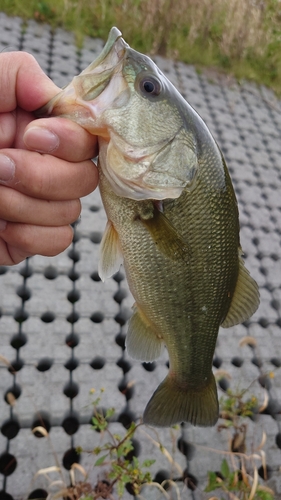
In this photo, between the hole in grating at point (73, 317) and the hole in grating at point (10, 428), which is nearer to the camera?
the hole in grating at point (10, 428)

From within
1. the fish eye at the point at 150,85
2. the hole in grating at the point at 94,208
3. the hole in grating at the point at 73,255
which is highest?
the fish eye at the point at 150,85

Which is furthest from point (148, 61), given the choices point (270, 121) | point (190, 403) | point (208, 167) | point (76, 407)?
point (270, 121)

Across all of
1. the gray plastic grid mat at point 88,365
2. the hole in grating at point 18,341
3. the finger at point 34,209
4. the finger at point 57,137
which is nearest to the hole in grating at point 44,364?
the gray plastic grid mat at point 88,365

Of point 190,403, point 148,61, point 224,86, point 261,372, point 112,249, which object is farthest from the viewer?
point 224,86

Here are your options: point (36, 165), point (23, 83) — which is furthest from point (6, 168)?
point (23, 83)

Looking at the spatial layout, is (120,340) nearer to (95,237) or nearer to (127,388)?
(127,388)

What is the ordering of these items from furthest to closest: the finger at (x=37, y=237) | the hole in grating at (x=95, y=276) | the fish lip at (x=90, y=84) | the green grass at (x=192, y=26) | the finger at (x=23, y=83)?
the green grass at (x=192, y=26) < the hole in grating at (x=95, y=276) < the finger at (x=37, y=237) < the finger at (x=23, y=83) < the fish lip at (x=90, y=84)

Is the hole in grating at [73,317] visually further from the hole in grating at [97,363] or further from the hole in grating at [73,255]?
the hole in grating at [73,255]

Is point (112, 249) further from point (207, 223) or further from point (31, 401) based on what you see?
point (31, 401)
